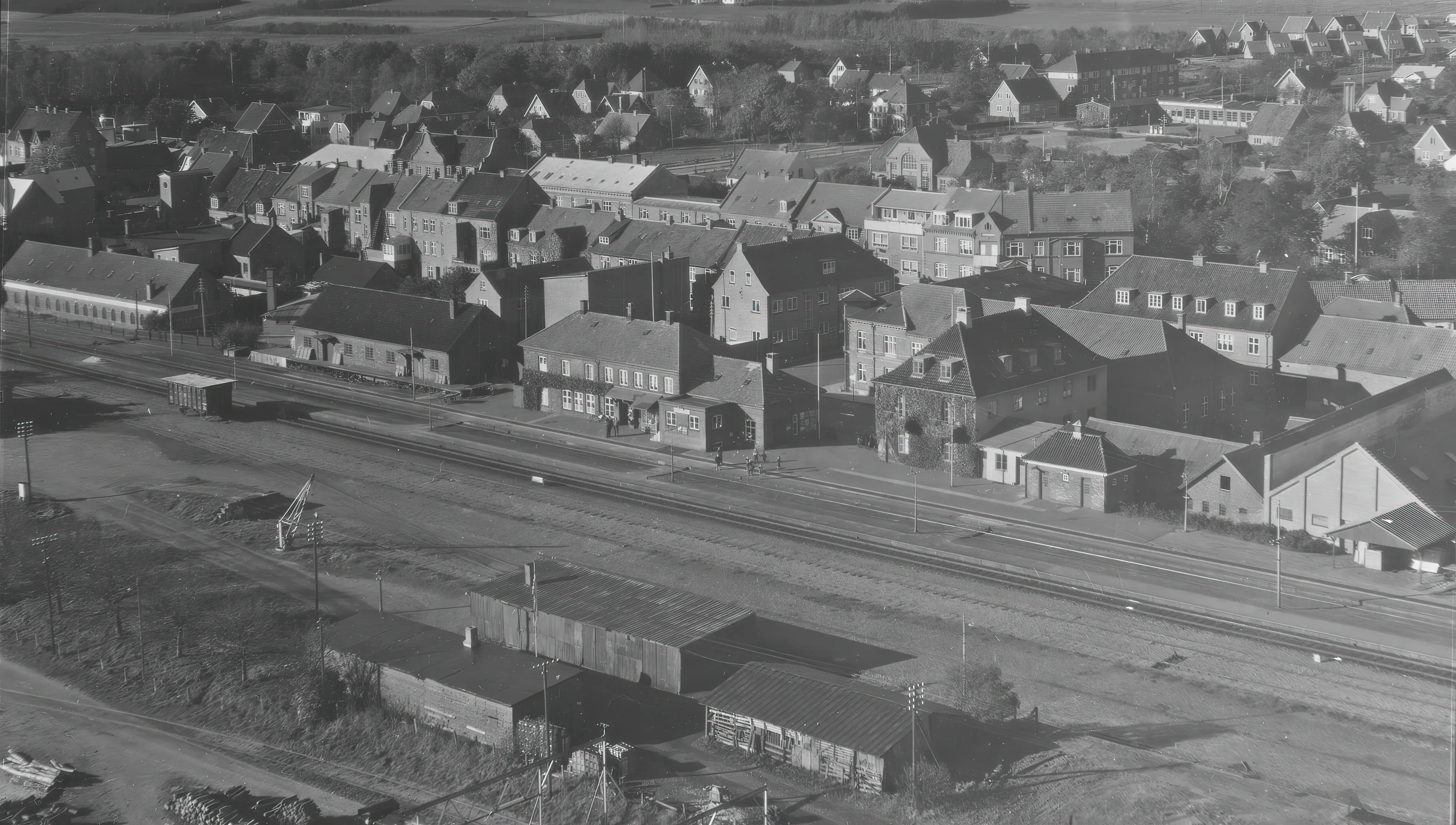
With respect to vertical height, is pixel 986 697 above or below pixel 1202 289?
below

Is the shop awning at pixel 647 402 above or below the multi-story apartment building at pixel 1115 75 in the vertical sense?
below

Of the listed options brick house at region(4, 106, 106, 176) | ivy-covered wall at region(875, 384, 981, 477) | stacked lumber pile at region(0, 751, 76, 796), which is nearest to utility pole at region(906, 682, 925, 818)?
stacked lumber pile at region(0, 751, 76, 796)

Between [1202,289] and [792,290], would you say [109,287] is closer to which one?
[792,290]

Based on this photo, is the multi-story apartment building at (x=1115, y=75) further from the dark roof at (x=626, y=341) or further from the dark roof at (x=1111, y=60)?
the dark roof at (x=626, y=341)

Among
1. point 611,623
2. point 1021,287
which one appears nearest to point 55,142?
point 1021,287

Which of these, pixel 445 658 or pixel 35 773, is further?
pixel 445 658

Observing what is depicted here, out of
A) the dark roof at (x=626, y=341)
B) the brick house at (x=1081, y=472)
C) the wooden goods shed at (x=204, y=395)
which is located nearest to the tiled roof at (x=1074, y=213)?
the dark roof at (x=626, y=341)

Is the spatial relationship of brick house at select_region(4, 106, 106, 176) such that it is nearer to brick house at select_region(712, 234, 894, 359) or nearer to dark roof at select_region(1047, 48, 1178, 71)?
brick house at select_region(712, 234, 894, 359)

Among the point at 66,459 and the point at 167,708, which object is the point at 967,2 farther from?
the point at 167,708
